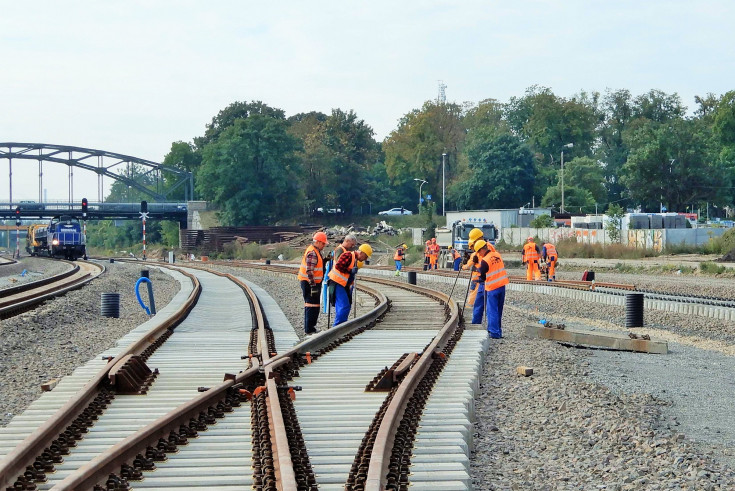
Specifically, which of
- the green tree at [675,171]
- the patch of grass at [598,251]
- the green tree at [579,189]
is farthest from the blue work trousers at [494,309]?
the green tree at [675,171]

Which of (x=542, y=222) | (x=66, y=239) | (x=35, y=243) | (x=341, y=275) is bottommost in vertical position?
(x=35, y=243)

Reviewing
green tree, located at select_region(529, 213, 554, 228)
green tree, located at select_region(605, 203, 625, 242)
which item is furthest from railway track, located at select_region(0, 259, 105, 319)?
green tree, located at select_region(529, 213, 554, 228)

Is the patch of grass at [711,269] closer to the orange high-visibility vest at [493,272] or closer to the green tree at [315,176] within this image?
the orange high-visibility vest at [493,272]

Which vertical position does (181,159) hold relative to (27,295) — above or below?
above

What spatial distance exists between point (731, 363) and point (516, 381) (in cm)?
506

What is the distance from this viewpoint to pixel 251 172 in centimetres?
9500

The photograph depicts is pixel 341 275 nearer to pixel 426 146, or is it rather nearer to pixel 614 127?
pixel 426 146

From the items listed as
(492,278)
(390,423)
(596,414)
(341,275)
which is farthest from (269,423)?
(492,278)

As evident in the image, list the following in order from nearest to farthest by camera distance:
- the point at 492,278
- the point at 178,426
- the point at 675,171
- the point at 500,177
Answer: the point at 178,426 < the point at 492,278 < the point at 675,171 < the point at 500,177

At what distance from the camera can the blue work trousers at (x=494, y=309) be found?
51.6 feet

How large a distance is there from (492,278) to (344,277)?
2274 millimetres

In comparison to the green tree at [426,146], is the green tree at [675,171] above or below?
below

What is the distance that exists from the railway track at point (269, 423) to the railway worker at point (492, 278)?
1.83 metres

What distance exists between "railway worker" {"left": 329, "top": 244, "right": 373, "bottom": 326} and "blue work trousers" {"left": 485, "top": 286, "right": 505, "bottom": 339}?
6.45ft
